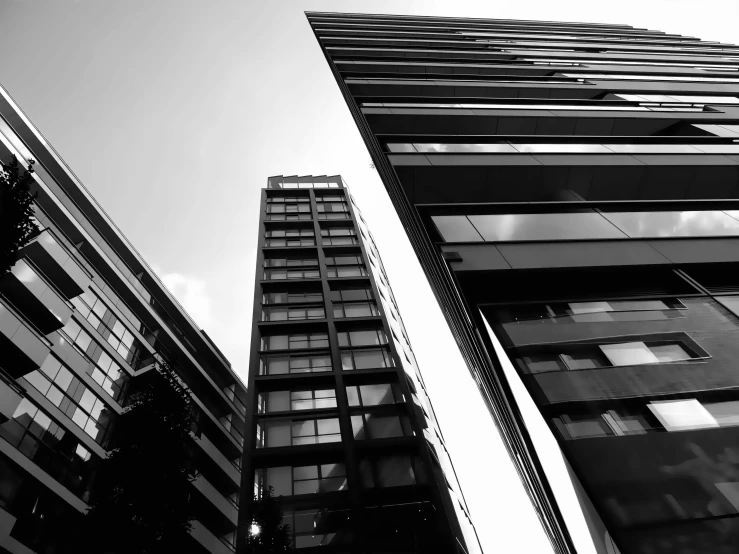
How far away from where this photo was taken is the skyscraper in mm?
4531

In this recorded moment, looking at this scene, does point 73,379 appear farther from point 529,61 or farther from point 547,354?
point 529,61

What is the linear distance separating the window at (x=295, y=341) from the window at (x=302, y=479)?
8453mm

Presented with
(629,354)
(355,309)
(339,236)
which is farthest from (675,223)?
(339,236)

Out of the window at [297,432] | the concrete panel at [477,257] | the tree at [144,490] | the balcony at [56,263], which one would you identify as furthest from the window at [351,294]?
the concrete panel at [477,257]

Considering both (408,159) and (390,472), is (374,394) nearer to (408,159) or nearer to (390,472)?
(390,472)

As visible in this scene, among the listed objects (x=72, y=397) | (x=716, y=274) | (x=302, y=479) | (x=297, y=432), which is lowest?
(x=716, y=274)

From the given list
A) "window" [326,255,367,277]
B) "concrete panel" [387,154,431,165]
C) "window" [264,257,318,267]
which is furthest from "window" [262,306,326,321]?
"concrete panel" [387,154,431,165]

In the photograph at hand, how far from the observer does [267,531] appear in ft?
51.1

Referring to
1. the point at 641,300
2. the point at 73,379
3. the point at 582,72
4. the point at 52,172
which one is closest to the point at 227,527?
the point at 73,379

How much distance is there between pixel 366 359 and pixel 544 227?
1972cm

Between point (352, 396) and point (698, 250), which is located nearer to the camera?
point (698, 250)

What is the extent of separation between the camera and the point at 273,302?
30172 millimetres

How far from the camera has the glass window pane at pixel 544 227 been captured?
8.02 meters

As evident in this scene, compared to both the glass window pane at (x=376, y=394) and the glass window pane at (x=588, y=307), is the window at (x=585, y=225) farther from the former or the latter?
the glass window pane at (x=376, y=394)
